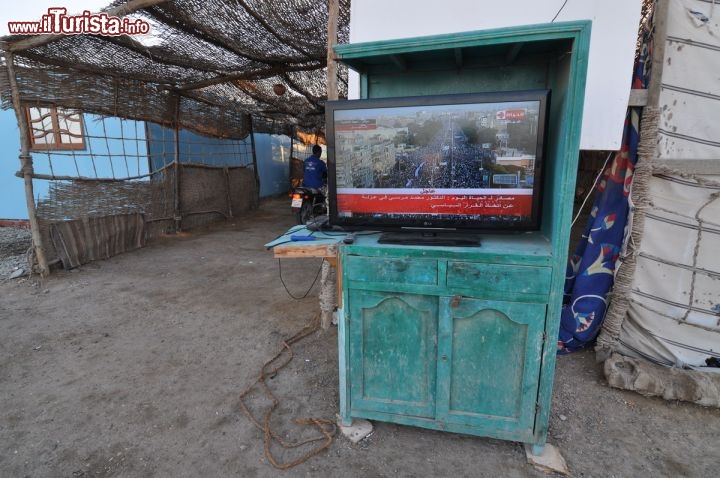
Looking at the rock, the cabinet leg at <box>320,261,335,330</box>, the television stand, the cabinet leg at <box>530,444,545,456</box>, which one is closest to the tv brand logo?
the television stand

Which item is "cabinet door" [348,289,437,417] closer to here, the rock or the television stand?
the television stand

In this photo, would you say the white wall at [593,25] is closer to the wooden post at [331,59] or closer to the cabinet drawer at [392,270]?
the wooden post at [331,59]

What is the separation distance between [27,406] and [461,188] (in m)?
2.65

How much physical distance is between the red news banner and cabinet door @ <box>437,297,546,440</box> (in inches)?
16.7

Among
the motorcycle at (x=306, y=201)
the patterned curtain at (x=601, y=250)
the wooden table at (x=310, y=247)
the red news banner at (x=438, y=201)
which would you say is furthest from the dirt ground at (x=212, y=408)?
the motorcycle at (x=306, y=201)

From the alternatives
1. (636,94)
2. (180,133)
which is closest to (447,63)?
(636,94)

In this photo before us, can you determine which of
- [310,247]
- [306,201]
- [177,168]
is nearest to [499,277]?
[310,247]

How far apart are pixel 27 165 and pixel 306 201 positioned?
3601 mm

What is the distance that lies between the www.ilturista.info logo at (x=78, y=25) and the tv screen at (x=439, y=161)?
3.07 meters

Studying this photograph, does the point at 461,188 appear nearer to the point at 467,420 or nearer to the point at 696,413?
the point at 467,420

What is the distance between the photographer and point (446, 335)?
5.63 ft

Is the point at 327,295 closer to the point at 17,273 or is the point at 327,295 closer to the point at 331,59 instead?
the point at 331,59

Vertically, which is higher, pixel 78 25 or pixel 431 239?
pixel 78 25

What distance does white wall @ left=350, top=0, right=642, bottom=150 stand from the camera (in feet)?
6.96
